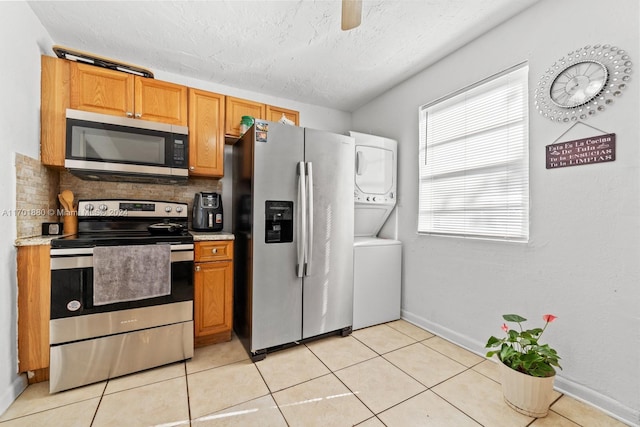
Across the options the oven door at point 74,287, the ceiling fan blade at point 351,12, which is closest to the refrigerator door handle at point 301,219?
the ceiling fan blade at point 351,12

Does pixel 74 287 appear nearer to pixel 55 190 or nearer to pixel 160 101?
pixel 55 190

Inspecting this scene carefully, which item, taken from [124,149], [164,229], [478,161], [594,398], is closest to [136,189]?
[124,149]

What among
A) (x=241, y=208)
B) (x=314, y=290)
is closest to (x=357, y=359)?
(x=314, y=290)

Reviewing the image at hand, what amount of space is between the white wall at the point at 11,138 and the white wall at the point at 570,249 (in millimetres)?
3110

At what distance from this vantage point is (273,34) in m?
2.11

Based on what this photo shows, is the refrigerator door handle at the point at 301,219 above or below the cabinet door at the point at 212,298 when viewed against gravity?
above

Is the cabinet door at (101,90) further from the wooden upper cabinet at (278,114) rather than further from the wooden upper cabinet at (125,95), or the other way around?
the wooden upper cabinet at (278,114)

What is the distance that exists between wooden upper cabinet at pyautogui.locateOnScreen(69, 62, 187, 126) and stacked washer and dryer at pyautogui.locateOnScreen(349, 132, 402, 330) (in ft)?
5.63

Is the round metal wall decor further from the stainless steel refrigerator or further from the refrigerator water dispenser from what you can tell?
the refrigerator water dispenser

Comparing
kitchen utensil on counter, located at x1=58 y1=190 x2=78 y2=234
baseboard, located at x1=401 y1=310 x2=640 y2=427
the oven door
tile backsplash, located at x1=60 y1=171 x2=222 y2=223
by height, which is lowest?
baseboard, located at x1=401 y1=310 x2=640 y2=427

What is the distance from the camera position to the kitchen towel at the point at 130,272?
172 centimetres

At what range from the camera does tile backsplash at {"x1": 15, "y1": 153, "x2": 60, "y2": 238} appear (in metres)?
1.69

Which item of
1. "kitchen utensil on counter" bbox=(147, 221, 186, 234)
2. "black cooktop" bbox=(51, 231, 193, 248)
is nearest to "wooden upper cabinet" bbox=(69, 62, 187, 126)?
"kitchen utensil on counter" bbox=(147, 221, 186, 234)

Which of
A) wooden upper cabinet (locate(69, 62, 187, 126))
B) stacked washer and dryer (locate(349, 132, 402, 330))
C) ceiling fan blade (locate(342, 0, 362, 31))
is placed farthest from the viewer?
stacked washer and dryer (locate(349, 132, 402, 330))
